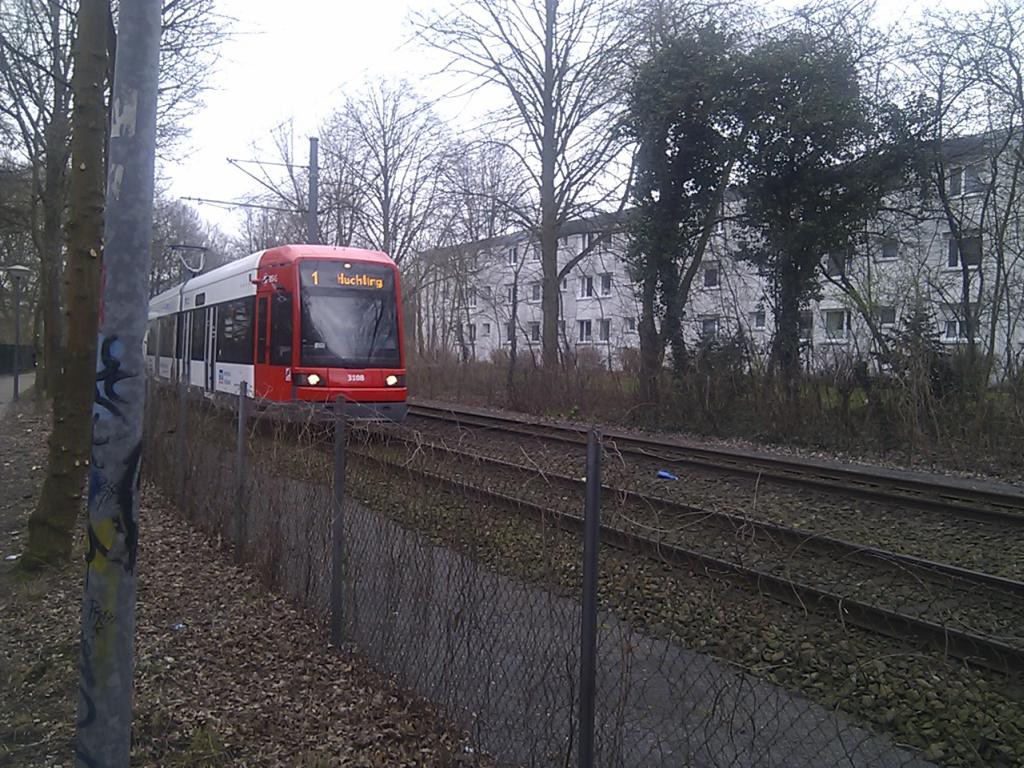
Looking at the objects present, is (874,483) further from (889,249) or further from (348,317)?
(889,249)

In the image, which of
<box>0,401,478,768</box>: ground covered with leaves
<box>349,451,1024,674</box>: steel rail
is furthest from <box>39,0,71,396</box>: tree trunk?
<box>349,451,1024,674</box>: steel rail

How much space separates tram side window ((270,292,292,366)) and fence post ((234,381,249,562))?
6.77 meters

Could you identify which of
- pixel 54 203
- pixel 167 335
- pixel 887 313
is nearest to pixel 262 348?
pixel 167 335

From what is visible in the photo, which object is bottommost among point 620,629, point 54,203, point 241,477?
point 620,629

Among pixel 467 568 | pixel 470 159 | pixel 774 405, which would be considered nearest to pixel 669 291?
pixel 774 405

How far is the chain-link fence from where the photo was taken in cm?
325

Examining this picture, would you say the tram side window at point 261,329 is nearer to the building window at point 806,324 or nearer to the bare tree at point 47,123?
the bare tree at point 47,123

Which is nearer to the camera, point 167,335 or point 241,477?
point 241,477

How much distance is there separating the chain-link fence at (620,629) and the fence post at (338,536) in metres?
0.01

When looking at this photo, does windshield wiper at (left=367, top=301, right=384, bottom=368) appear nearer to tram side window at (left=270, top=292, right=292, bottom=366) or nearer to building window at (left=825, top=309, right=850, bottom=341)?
tram side window at (left=270, top=292, right=292, bottom=366)

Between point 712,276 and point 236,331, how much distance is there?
44.8 ft

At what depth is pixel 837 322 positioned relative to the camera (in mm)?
22500

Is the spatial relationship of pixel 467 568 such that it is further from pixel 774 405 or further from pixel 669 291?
pixel 669 291

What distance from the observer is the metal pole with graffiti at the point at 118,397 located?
9.01ft
